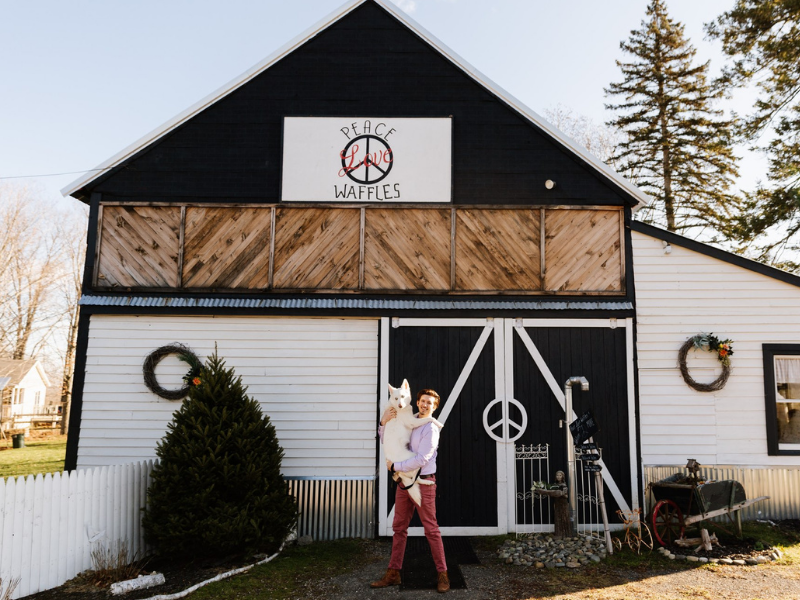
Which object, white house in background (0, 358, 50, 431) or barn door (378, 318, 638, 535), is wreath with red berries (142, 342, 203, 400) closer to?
barn door (378, 318, 638, 535)

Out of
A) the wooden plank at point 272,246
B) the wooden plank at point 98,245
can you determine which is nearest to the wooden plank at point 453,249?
the wooden plank at point 272,246

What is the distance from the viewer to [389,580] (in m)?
6.33

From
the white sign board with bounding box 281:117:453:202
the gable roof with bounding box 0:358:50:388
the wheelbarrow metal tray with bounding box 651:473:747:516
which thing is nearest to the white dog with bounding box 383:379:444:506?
the wheelbarrow metal tray with bounding box 651:473:747:516

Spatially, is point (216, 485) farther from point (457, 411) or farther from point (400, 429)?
point (457, 411)

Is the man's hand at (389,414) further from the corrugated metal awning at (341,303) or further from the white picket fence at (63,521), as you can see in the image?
the white picket fence at (63,521)

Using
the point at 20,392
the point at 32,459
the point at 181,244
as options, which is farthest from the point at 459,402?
the point at 20,392

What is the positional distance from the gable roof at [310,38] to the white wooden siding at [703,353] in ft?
4.23

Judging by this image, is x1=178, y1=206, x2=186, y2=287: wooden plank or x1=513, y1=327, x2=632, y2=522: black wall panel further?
x1=178, y1=206, x2=186, y2=287: wooden plank

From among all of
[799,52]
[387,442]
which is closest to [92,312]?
[387,442]

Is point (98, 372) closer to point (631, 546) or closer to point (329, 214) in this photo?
point (329, 214)

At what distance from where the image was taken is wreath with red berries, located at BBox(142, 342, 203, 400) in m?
8.59

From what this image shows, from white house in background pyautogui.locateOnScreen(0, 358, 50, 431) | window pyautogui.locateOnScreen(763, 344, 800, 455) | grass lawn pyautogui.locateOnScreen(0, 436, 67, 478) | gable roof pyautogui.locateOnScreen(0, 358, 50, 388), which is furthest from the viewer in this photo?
gable roof pyautogui.locateOnScreen(0, 358, 50, 388)

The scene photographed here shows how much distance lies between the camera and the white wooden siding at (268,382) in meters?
8.62

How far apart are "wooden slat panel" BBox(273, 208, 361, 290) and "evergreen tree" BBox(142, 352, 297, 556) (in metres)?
2.03
